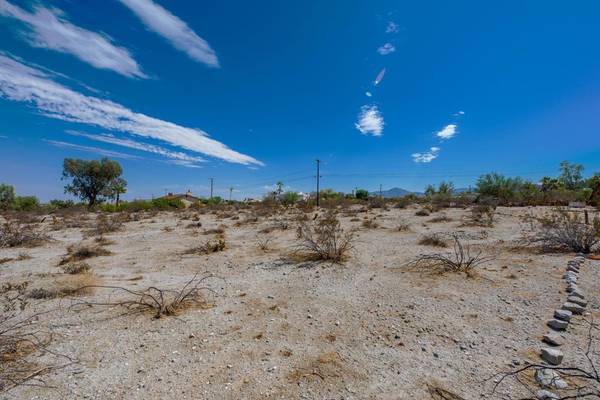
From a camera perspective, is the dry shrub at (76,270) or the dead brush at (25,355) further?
the dry shrub at (76,270)

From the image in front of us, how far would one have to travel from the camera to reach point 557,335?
3031 millimetres

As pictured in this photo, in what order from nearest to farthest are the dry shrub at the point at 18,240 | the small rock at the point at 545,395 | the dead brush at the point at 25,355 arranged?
1. the small rock at the point at 545,395
2. the dead brush at the point at 25,355
3. the dry shrub at the point at 18,240

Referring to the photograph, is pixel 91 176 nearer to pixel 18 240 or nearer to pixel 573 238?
pixel 18 240

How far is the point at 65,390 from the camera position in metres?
2.29

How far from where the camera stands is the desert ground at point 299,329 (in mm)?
2373

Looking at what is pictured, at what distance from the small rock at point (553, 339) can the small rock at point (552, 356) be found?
11.4 inches

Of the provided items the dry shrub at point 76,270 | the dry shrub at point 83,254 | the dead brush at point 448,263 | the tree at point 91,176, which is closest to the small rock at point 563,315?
the dead brush at point 448,263

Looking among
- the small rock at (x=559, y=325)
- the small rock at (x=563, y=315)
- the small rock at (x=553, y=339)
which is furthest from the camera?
the small rock at (x=563, y=315)

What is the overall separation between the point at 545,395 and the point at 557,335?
1.33m

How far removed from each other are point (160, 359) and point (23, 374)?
113 cm

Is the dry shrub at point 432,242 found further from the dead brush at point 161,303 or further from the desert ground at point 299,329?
the dead brush at point 161,303

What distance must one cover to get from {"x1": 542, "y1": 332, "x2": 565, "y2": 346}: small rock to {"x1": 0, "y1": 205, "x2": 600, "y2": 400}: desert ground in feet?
0.26

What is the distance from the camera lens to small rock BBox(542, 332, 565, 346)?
2.87 m

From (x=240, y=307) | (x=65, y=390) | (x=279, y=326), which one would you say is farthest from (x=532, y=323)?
(x=65, y=390)
